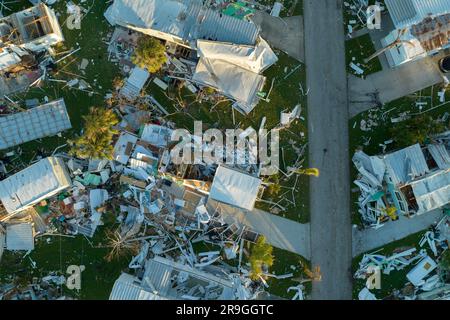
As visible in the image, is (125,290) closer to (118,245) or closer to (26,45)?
(118,245)

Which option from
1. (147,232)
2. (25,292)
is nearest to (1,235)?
(25,292)

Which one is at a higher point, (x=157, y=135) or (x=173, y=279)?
(x=157, y=135)

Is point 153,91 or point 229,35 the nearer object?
point 229,35

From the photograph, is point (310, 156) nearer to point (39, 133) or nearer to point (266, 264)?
point (266, 264)

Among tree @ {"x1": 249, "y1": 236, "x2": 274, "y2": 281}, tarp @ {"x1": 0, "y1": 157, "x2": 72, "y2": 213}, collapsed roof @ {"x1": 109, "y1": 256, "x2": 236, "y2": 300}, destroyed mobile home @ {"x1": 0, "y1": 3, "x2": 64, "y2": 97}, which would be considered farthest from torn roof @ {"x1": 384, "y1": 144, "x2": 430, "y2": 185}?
destroyed mobile home @ {"x1": 0, "y1": 3, "x2": 64, "y2": 97}

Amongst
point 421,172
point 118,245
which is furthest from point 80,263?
point 421,172

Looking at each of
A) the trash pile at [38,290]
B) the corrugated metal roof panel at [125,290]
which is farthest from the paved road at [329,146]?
the trash pile at [38,290]
